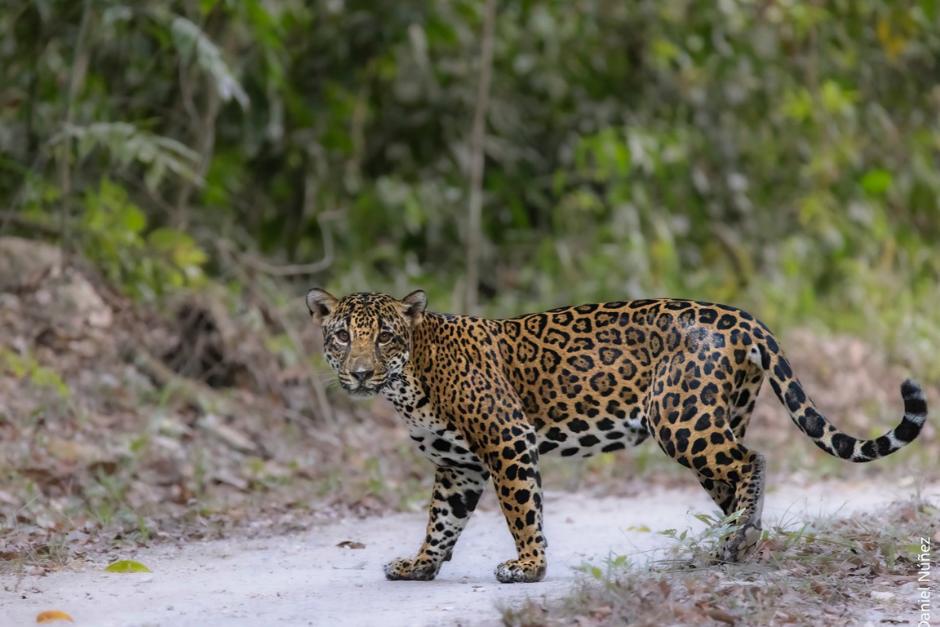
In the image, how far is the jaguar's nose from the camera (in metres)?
5.99

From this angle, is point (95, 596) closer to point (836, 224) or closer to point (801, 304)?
point (801, 304)

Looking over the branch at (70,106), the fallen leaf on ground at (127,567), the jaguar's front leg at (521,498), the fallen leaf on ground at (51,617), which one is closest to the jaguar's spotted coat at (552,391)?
the jaguar's front leg at (521,498)

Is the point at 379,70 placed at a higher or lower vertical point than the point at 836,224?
higher

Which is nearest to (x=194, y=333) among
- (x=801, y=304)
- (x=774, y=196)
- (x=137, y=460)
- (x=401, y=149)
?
(x=137, y=460)

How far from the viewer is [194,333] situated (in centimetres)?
1077

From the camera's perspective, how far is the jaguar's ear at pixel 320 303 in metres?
6.38

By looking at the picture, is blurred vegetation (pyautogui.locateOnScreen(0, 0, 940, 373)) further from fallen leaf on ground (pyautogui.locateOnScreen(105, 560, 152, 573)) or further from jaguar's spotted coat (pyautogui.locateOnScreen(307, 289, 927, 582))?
jaguar's spotted coat (pyautogui.locateOnScreen(307, 289, 927, 582))

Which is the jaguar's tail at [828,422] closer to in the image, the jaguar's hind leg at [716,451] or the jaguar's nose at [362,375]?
the jaguar's hind leg at [716,451]

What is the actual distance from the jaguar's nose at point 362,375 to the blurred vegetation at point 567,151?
5215 millimetres

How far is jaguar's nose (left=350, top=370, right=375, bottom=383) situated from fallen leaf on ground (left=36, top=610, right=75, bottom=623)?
1565 mm

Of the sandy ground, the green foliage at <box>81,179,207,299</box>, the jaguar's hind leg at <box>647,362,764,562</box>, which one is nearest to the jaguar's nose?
the sandy ground

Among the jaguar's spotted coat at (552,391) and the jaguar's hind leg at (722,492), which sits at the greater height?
the jaguar's spotted coat at (552,391)

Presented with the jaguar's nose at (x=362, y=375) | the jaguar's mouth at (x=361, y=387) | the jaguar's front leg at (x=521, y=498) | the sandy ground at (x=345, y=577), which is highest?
the jaguar's nose at (x=362, y=375)

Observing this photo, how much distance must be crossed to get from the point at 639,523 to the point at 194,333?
445cm
